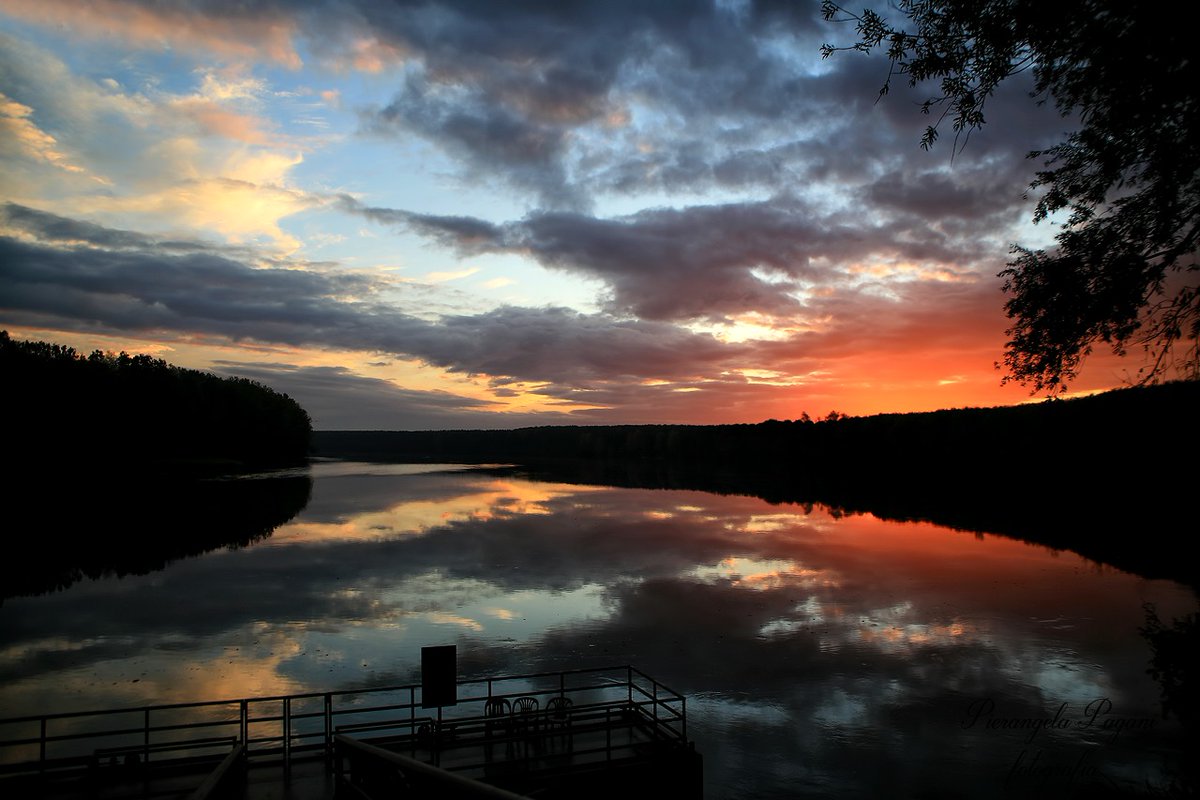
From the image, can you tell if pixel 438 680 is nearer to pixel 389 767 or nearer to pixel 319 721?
pixel 389 767

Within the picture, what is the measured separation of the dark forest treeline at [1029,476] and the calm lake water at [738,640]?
11149 millimetres

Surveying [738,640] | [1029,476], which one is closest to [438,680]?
[738,640]

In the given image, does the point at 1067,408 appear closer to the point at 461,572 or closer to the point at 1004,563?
the point at 1004,563

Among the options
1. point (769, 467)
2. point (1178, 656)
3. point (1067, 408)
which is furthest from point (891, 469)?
point (1178, 656)

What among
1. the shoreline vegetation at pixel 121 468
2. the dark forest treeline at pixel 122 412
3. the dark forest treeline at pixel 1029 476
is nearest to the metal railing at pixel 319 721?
the dark forest treeline at pixel 1029 476

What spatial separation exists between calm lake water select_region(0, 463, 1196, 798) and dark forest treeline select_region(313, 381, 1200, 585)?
1115 cm

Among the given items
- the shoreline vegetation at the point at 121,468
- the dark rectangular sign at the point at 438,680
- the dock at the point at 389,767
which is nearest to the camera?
the dock at the point at 389,767

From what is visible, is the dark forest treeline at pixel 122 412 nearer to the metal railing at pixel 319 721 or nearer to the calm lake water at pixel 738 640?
the calm lake water at pixel 738 640

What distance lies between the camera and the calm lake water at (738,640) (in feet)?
67.4

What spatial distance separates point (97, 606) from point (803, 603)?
38225 millimetres

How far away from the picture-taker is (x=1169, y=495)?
2933 inches

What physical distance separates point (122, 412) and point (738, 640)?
118295mm

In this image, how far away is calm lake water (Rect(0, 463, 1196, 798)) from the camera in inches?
808

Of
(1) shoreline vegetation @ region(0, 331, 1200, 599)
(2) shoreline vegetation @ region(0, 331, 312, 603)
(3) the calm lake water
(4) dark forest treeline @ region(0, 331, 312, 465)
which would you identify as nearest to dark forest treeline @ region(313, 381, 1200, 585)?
(1) shoreline vegetation @ region(0, 331, 1200, 599)
